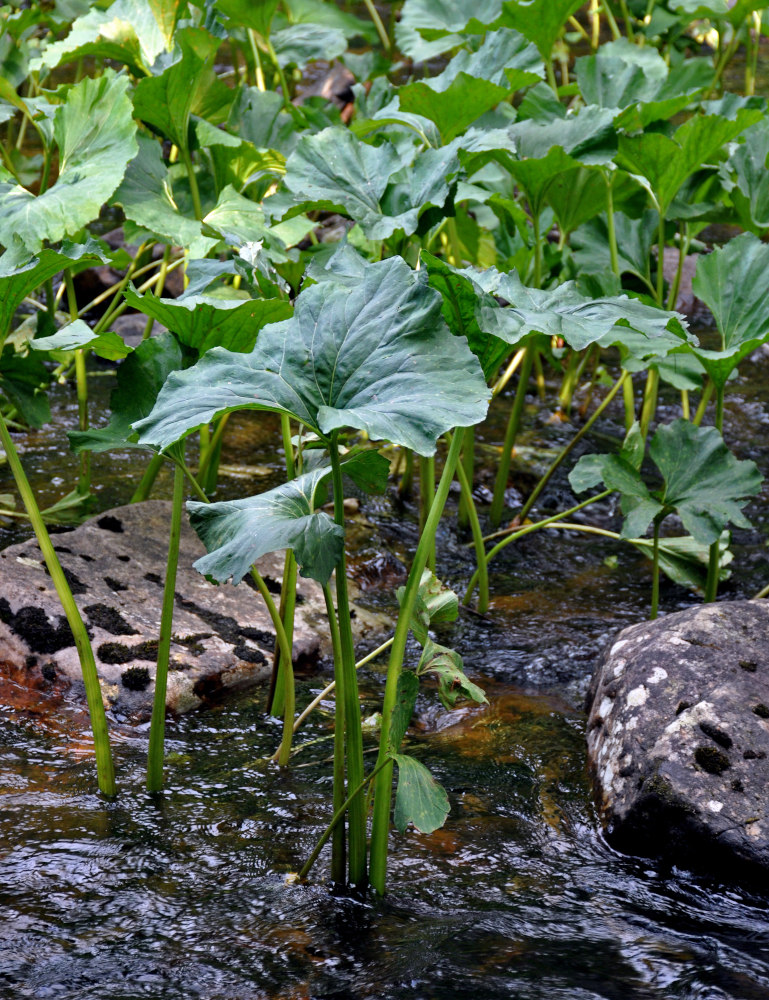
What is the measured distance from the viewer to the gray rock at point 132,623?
2.29m

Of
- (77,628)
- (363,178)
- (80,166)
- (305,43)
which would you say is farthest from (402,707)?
(305,43)

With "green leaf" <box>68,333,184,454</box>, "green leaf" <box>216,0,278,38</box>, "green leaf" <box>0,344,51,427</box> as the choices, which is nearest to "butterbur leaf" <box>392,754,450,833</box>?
"green leaf" <box>68,333,184,454</box>

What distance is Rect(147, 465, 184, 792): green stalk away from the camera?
70.0 inches

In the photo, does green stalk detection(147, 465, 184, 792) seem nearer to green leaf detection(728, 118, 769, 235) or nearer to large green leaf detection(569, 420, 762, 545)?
large green leaf detection(569, 420, 762, 545)

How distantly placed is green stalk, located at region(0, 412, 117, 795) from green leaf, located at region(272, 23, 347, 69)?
2511mm

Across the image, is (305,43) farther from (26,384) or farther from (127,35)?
(26,384)

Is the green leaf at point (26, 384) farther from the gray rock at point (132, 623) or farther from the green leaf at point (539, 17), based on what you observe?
the green leaf at point (539, 17)

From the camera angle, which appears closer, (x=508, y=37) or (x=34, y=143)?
(x=508, y=37)

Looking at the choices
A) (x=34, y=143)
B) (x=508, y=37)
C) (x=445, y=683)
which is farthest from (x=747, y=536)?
(x=34, y=143)

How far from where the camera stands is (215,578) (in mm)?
1353

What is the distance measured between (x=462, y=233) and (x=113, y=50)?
1.23 m

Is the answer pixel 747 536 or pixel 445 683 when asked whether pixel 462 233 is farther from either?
pixel 445 683

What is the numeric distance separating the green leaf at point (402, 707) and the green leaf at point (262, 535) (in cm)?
29

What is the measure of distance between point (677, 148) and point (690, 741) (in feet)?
5.10
